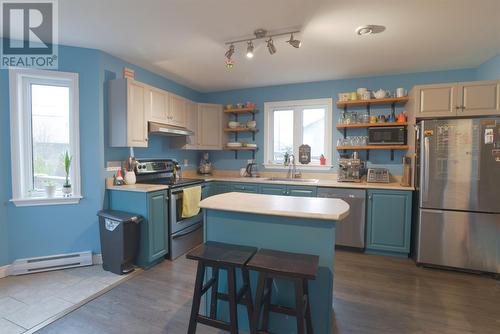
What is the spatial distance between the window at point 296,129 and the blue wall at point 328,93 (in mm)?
98

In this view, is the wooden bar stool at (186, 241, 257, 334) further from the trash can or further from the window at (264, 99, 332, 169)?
the window at (264, 99, 332, 169)

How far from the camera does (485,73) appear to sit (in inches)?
120

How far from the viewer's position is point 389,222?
3102 millimetres

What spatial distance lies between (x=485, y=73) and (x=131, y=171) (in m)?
4.65

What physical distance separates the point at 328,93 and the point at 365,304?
9.84 ft

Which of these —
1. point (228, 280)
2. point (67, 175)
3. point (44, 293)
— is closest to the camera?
point (228, 280)

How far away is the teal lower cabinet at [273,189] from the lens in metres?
3.55

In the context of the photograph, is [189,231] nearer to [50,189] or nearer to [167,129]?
[167,129]

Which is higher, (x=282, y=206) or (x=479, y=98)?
(x=479, y=98)

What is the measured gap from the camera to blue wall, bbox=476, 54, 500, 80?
283 cm

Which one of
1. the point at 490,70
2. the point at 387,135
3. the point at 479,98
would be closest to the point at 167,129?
the point at 387,135

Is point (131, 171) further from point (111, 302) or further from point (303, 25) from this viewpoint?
point (303, 25)

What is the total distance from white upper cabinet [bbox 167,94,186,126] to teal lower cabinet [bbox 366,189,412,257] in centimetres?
286

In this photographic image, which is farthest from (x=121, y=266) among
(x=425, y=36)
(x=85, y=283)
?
(x=425, y=36)
